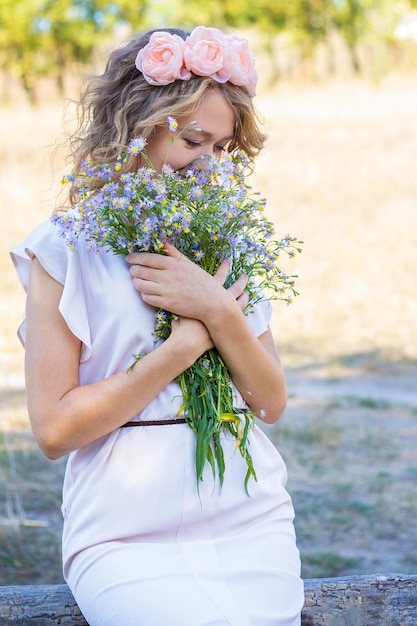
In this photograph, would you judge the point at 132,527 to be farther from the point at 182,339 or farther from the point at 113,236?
the point at 113,236

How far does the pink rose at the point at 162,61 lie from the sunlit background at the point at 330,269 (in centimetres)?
33

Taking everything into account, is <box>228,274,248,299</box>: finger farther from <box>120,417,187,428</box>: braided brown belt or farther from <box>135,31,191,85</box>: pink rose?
<box>135,31,191,85</box>: pink rose

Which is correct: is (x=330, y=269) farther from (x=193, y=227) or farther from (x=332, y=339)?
(x=193, y=227)

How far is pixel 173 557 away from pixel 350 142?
14.8 m

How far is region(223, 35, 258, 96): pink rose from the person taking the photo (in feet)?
7.43

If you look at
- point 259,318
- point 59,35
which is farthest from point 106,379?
point 59,35

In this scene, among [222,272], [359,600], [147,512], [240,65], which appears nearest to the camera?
[147,512]

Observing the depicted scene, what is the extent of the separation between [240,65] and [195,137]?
0.83ft

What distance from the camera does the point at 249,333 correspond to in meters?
2.11

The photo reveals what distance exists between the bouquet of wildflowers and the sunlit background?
452 mm

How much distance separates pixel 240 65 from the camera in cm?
229

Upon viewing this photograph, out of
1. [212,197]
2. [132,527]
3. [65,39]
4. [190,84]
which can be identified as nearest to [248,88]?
[190,84]

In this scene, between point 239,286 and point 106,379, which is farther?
point 239,286

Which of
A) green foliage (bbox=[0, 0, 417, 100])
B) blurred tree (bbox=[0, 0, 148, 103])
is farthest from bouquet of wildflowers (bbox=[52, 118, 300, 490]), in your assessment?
blurred tree (bbox=[0, 0, 148, 103])
